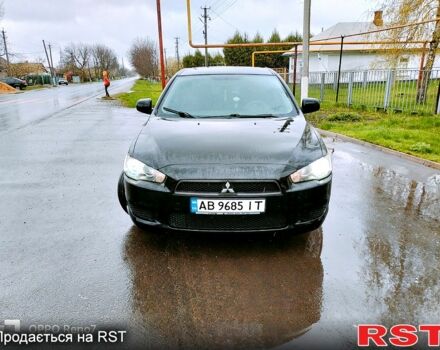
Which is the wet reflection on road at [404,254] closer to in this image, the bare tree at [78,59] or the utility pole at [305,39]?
the utility pole at [305,39]

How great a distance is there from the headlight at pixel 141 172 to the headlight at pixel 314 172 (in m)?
1.03

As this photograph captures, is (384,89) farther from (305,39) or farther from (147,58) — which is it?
(147,58)

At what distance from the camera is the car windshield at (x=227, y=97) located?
12.9 ft

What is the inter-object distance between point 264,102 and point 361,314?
8.16 feet

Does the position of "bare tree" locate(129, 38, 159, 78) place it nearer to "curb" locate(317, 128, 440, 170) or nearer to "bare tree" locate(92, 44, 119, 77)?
"bare tree" locate(92, 44, 119, 77)

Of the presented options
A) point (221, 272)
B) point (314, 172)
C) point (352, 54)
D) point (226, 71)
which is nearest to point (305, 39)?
point (226, 71)

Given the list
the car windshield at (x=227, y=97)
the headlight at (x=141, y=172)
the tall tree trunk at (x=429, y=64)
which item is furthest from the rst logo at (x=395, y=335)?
the tall tree trunk at (x=429, y=64)

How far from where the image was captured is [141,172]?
293 cm

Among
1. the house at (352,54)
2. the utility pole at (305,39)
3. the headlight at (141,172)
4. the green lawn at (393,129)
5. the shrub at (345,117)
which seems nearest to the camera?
the headlight at (141,172)

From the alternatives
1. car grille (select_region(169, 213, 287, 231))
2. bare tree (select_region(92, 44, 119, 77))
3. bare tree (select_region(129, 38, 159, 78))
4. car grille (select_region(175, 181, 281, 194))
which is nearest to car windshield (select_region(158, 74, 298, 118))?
car grille (select_region(175, 181, 281, 194))

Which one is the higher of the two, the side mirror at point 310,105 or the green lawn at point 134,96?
the side mirror at point 310,105

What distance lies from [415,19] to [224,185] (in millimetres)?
11890

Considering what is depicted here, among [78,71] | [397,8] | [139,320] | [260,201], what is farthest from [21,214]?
[78,71]

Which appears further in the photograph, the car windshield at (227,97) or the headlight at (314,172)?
the car windshield at (227,97)
